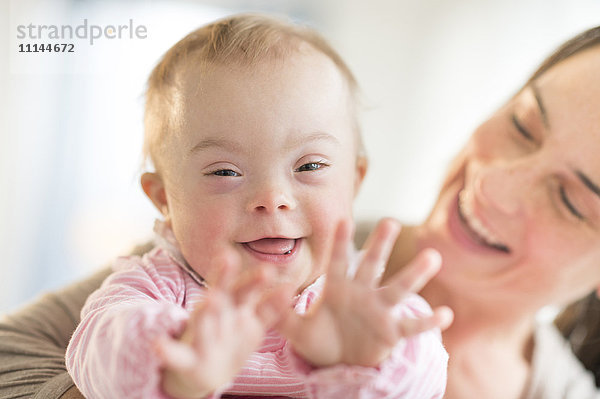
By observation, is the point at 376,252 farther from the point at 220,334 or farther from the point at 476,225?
the point at 476,225

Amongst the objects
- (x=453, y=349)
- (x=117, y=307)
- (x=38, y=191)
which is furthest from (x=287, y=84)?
(x=38, y=191)

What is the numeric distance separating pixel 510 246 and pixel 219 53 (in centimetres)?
59

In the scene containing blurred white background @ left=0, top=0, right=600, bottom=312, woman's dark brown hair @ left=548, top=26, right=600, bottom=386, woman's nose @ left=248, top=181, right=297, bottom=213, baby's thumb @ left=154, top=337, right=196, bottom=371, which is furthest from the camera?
blurred white background @ left=0, top=0, right=600, bottom=312

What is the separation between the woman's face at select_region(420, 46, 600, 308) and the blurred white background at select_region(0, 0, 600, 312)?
0.79 meters

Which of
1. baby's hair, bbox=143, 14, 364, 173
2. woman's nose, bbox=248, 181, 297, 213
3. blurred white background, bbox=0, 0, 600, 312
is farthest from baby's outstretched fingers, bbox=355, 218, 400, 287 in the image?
blurred white background, bbox=0, 0, 600, 312

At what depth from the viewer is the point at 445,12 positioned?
107 inches

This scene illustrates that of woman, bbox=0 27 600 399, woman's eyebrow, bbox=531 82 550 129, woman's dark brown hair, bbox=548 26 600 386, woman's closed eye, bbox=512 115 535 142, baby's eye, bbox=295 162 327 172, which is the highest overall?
woman's eyebrow, bbox=531 82 550 129

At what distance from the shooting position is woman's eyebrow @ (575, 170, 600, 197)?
0.94 m

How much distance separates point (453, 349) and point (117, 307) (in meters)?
0.71

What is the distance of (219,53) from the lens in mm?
824

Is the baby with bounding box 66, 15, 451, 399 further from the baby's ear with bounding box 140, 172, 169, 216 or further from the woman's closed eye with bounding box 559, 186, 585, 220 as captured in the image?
the woman's closed eye with bounding box 559, 186, 585, 220

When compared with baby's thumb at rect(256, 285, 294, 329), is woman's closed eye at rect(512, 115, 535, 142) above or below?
above

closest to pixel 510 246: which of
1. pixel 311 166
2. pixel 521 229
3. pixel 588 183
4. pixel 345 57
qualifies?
pixel 521 229

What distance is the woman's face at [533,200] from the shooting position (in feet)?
3.12
